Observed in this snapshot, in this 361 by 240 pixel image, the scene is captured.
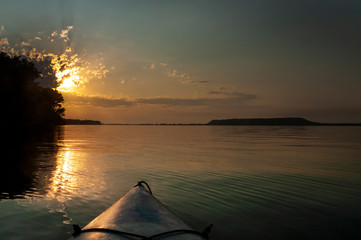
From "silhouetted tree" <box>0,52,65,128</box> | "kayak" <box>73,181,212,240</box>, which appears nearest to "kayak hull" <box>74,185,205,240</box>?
"kayak" <box>73,181,212,240</box>

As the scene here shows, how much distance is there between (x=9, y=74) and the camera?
53.3m

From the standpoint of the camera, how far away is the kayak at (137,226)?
4.03 meters

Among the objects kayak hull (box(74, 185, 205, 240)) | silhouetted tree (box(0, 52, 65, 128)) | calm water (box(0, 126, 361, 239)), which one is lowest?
calm water (box(0, 126, 361, 239))

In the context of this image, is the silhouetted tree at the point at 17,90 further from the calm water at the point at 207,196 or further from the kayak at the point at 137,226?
the kayak at the point at 137,226

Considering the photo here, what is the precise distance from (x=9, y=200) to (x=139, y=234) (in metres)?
7.51

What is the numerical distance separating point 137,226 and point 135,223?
0.54 ft

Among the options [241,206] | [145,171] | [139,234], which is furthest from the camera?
[145,171]

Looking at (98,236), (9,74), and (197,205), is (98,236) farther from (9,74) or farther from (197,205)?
(9,74)

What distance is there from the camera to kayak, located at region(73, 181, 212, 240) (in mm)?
4031

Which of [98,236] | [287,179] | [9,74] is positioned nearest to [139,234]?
[98,236]

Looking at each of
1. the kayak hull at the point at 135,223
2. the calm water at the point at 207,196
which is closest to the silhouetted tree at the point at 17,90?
the calm water at the point at 207,196

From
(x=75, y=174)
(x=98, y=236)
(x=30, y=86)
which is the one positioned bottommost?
(x=75, y=174)

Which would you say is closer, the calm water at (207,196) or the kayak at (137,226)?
the kayak at (137,226)

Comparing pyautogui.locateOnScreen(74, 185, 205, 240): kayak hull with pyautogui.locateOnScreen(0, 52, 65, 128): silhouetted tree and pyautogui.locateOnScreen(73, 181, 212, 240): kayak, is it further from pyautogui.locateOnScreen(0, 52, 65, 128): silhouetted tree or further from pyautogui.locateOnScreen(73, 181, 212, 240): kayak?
pyautogui.locateOnScreen(0, 52, 65, 128): silhouetted tree
